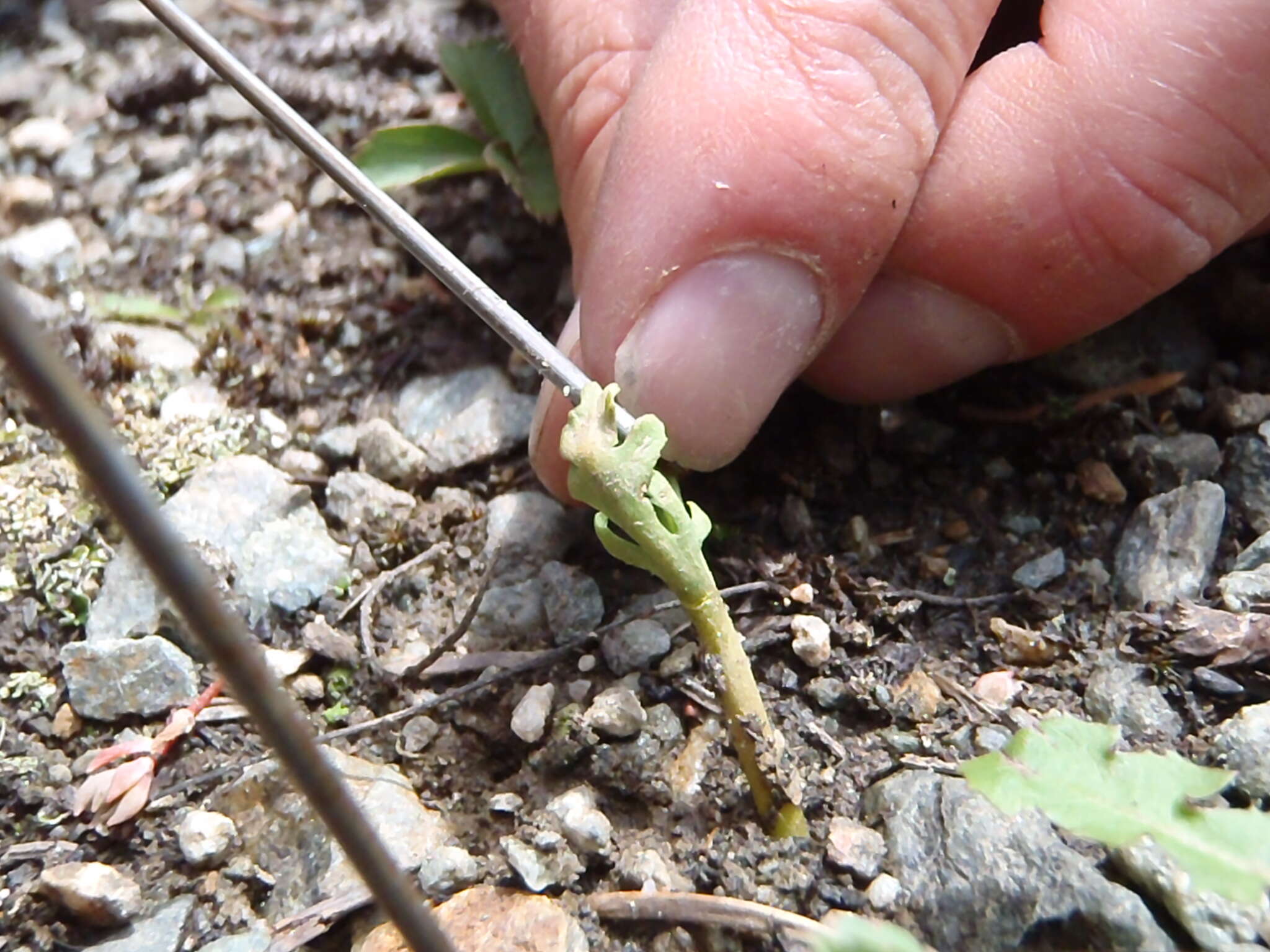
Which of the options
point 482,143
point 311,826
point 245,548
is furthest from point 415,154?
point 311,826

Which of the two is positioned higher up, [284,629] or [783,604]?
[783,604]

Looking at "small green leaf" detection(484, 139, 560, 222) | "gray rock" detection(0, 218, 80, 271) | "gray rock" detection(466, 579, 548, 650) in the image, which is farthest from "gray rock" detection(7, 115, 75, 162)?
"gray rock" detection(466, 579, 548, 650)

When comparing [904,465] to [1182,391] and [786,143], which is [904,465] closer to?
[1182,391]


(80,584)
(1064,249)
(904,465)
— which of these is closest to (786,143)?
(1064,249)

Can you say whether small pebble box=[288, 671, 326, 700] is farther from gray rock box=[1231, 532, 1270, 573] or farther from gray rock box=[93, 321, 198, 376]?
gray rock box=[1231, 532, 1270, 573]

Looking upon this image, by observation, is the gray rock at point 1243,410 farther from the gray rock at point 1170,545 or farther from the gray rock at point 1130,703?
the gray rock at point 1130,703

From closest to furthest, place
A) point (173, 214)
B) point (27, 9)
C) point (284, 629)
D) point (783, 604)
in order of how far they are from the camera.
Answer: point (783, 604), point (284, 629), point (173, 214), point (27, 9)

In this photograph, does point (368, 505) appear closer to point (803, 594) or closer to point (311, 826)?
point (311, 826)
